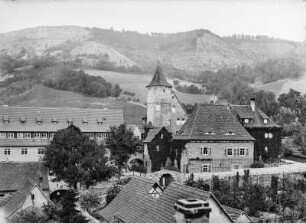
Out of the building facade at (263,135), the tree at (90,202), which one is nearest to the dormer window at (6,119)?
the tree at (90,202)

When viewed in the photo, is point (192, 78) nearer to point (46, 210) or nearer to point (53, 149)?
point (53, 149)

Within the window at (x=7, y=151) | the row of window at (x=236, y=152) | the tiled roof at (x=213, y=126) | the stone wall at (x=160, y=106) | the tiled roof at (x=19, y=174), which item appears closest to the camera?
the tiled roof at (x=19, y=174)

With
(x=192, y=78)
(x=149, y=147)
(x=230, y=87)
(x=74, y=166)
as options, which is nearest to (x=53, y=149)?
(x=74, y=166)

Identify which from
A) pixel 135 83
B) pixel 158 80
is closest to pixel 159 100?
pixel 158 80

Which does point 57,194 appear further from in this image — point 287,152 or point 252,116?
point 287,152

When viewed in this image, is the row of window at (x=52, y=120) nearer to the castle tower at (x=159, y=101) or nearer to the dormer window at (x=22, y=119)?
the dormer window at (x=22, y=119)
